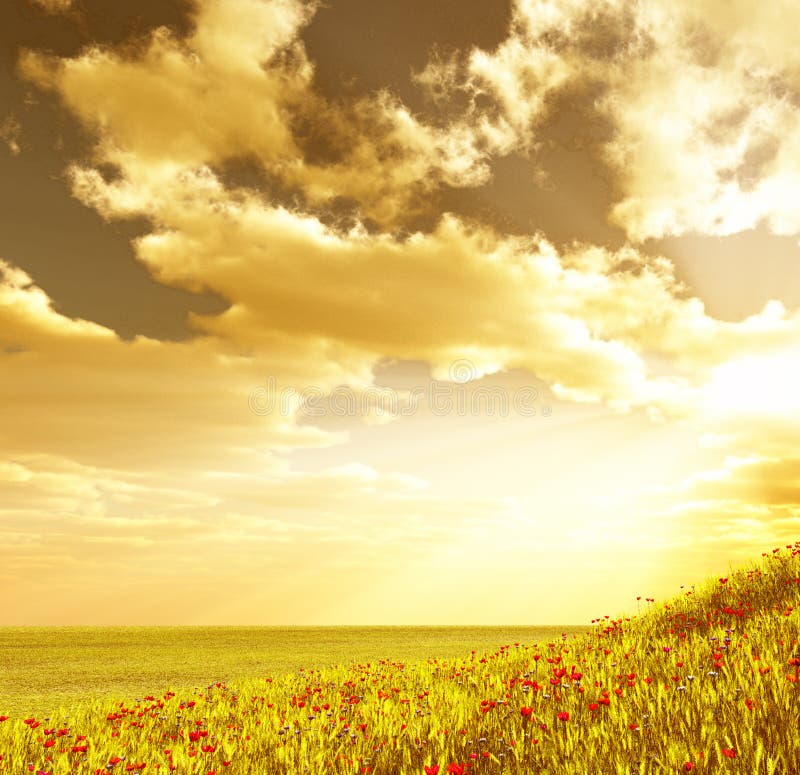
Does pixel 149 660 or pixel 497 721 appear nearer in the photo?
pixel 497 721

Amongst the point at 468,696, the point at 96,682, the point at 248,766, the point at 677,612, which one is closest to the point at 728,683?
the point at 468,696

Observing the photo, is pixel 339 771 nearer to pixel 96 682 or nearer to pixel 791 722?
pixel 791 722

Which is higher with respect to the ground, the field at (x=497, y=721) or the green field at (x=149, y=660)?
the field at (x=497, y=721)

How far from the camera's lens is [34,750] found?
9.17 m

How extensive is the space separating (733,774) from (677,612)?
11.1 m

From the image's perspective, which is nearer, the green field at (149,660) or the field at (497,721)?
the field at (497,721)

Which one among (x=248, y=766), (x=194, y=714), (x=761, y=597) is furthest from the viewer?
(x=761, y=597)

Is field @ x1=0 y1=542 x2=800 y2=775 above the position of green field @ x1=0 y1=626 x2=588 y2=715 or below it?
above

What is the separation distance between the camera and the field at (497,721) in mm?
6449

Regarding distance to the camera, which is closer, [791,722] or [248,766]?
[791,722]

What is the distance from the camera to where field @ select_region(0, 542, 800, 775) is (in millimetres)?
6449

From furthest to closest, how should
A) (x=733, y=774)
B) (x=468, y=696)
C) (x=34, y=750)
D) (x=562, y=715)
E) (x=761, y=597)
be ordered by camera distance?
(x=761, y=597) < (x=468, y=696) < (x=34, y=750) < (x=562, y=715) < (x=733, y=774)

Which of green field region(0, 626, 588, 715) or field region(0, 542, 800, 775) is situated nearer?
field region(0, 542, 800, 775)

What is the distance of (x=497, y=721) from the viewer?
8320 millimetres
